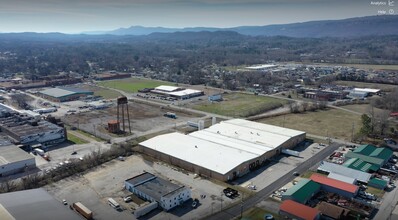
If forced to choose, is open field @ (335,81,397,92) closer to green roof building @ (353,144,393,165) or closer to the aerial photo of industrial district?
the aerial photo of industrial district

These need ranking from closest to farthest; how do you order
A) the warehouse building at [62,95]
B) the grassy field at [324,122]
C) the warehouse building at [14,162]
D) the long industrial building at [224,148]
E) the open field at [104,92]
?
the warehouse building at [14,162]
the long industrial building at [224,148]
the grassy field at [324,122]
the warehouse building at [62,95]
the open field at [104,92]

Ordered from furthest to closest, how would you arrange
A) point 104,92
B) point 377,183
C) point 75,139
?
point 104,92, point 75,139, point 377,183

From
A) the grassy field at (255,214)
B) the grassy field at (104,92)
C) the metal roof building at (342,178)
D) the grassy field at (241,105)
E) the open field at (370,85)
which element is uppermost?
the open field at (370,85)

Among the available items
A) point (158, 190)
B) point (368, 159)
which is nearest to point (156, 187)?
point (158, 190)

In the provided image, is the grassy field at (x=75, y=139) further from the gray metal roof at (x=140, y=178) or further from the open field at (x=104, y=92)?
the open field at (x=104, y=92)

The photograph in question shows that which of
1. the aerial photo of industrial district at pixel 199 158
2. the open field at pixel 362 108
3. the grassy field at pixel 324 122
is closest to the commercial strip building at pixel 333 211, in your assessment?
the aerial photo of industrial district at pixel 199 158

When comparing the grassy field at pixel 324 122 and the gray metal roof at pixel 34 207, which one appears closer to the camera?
the gray metal roof at pixel 34 207

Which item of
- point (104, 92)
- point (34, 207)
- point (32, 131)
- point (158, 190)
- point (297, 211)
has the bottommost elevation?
point (297, 211)

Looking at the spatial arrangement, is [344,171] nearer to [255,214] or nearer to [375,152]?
[375,152]
